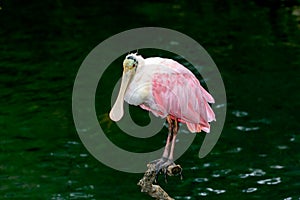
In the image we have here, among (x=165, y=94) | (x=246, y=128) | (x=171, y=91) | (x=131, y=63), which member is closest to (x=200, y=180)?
(x=246, y=128)

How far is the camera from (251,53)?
18.6m

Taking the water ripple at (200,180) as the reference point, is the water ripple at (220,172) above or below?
above

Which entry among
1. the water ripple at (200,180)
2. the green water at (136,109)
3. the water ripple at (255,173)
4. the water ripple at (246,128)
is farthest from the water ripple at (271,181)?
the water ripple at (246,128)

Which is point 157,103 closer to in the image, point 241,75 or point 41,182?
point 41,182

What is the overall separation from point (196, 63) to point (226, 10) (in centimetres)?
457

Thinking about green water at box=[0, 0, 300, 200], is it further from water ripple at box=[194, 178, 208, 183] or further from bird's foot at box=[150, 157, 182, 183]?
bird's foot at box=[150, 157, 182, 183]

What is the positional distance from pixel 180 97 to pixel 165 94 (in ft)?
0.71

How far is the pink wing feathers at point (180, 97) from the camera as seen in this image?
714 cm

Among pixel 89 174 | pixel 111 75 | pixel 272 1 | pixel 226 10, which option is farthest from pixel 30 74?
pixel 272 1

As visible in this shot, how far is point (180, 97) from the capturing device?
24.1 feet

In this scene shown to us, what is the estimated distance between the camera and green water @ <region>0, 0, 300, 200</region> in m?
13.4

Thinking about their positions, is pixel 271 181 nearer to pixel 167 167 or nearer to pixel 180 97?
pixel 180 97

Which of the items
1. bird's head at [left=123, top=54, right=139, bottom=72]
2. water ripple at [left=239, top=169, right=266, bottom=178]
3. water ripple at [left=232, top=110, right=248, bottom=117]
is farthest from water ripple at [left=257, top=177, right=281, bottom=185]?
bird's head at [left=123, top=54, right=139, bottom=72]

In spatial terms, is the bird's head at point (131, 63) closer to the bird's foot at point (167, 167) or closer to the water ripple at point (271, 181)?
the bird's foot at point (167, 167)
